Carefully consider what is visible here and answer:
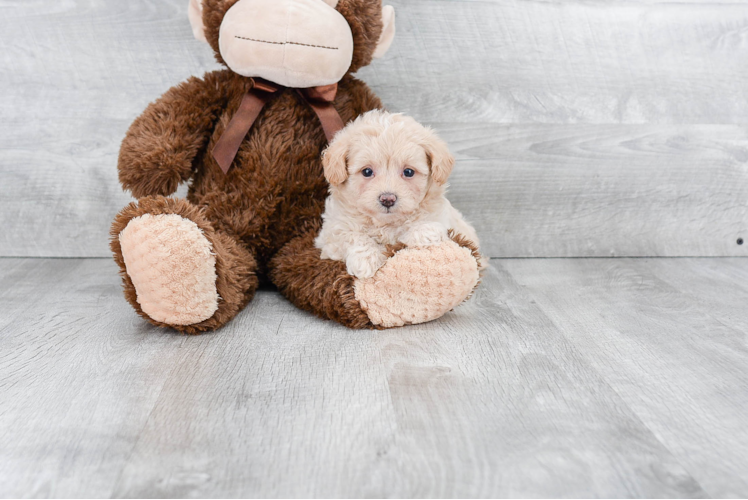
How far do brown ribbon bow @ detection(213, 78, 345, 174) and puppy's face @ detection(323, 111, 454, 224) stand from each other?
0.41ft

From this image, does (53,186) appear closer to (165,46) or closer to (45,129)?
(45,129)

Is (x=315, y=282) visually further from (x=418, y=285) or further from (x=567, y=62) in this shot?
(x=567, y=62)

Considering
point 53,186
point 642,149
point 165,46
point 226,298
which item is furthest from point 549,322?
point 53,186

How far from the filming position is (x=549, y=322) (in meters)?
1.12

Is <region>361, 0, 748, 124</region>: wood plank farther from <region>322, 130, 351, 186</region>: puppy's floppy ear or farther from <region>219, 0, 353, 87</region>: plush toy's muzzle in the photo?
<region>322, 130, 351, 186</region>: puppy's floppy ear

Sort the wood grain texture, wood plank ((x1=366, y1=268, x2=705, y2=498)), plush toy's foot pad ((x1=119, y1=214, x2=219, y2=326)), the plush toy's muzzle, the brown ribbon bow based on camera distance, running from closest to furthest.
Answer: wood plank ((x1=366, y1=268, x2=705, y2=498)) → plush toy's foot pad ((x1=119, y1=214, x2=219, y2=326)) → the plush toy's muzzle → the brown ribbon bow → the wood grain texture

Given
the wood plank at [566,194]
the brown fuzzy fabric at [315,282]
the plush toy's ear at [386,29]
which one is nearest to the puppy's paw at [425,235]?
the brown fuzzy fabric at [315,282]

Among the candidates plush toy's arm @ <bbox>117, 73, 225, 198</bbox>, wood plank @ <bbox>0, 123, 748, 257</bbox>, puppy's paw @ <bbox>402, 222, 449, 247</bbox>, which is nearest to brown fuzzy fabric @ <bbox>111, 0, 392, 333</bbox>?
plush toy's arm @ <bbox>117, 73, 225, 198</bbox>

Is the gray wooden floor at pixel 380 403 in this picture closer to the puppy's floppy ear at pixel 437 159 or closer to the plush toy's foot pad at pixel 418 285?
the plush toy's foot pad at pixel 418 285

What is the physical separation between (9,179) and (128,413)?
0.96 metres

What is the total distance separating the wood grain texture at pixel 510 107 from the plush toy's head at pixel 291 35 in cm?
30

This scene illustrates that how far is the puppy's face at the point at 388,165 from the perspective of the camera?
102cm

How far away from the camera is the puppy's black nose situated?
1011 mm

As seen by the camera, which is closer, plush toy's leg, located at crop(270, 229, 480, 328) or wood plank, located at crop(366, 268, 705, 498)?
wood plank, located at crop(366, 268, 705, 498)
